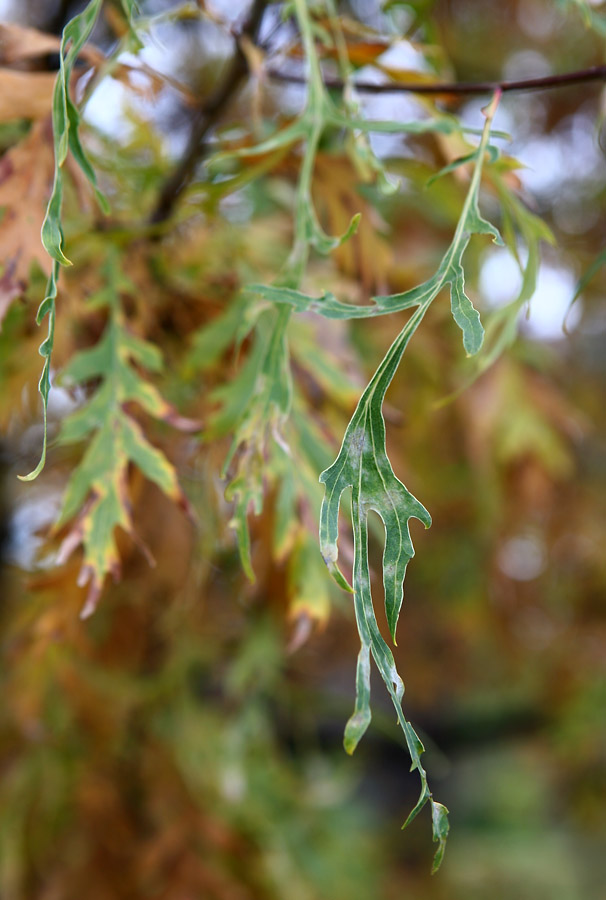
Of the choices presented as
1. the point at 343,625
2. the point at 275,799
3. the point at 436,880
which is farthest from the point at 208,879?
the point at 436,880

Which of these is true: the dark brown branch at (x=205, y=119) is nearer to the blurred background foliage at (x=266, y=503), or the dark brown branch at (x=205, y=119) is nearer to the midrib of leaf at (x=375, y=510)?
the blurred background foliage at (x=266, y=503)

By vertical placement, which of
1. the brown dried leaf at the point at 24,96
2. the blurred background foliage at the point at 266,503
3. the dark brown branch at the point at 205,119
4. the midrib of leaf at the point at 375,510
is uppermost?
the brown dried leaf at the point at 24,96

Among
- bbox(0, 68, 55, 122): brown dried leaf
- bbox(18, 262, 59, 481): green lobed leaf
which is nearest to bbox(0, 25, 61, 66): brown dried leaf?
bbox(0, 68, 55, 122): brown dried leaf

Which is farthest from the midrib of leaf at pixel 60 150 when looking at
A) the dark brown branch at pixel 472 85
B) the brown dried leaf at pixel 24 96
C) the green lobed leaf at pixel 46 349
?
the dark brown branch at pixel 472 85

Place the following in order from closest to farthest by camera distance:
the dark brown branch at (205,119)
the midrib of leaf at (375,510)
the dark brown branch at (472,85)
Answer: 1. the midrib of leaf at (375,510)
2. the dark brown branch at (472,85)
3. the dark brown branch at (205,119)

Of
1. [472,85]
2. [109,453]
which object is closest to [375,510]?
[109,453]

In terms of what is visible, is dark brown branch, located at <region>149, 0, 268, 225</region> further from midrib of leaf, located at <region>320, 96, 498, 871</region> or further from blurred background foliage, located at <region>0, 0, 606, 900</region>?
midrib of leaf, located at <region>320, 96, 498, 871</region>
